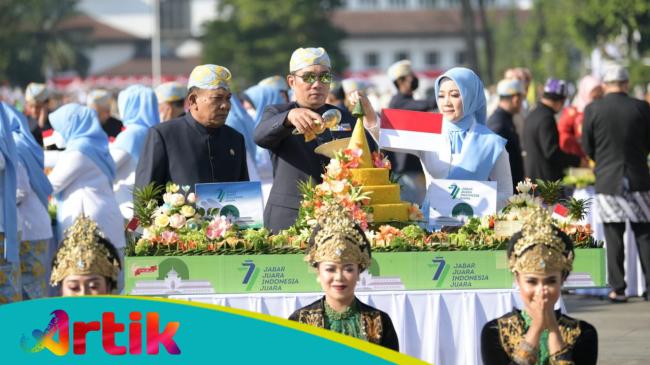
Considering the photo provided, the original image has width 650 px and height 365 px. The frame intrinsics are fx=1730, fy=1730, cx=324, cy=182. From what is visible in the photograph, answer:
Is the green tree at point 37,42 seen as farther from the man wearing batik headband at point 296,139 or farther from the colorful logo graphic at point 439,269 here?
the colorful logo graphic at point 439,269

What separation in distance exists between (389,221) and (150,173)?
1536 mm

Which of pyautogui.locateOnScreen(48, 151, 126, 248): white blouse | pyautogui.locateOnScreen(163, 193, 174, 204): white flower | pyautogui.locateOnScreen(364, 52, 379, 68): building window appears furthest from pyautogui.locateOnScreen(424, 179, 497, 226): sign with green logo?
pyautogui.locateOnScreen(364, 52, 379, 68): building window

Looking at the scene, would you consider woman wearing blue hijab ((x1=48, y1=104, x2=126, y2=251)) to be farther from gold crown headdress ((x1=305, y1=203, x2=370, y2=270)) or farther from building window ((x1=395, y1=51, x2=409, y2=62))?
building window ((x1=395, y1=51, x2=409, y2=62))

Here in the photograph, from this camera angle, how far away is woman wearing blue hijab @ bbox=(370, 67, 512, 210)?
9.62 metres

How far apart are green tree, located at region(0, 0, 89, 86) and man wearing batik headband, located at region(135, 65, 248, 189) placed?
82.1m

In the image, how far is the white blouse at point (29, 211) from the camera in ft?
43.2

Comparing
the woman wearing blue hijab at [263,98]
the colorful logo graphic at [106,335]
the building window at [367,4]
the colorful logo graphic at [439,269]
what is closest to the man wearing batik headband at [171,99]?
the woman wearing blue hijab at [263,98]

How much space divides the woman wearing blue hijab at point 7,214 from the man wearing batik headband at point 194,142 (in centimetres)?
252

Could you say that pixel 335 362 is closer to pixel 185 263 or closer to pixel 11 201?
pixel 185 263

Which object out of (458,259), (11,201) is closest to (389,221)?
(458,259)

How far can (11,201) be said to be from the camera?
39.7 feet

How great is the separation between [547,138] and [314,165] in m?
6.67

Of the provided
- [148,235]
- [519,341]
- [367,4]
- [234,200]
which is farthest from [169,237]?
[367,4]

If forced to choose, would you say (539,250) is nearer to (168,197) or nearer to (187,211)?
(187,211)
